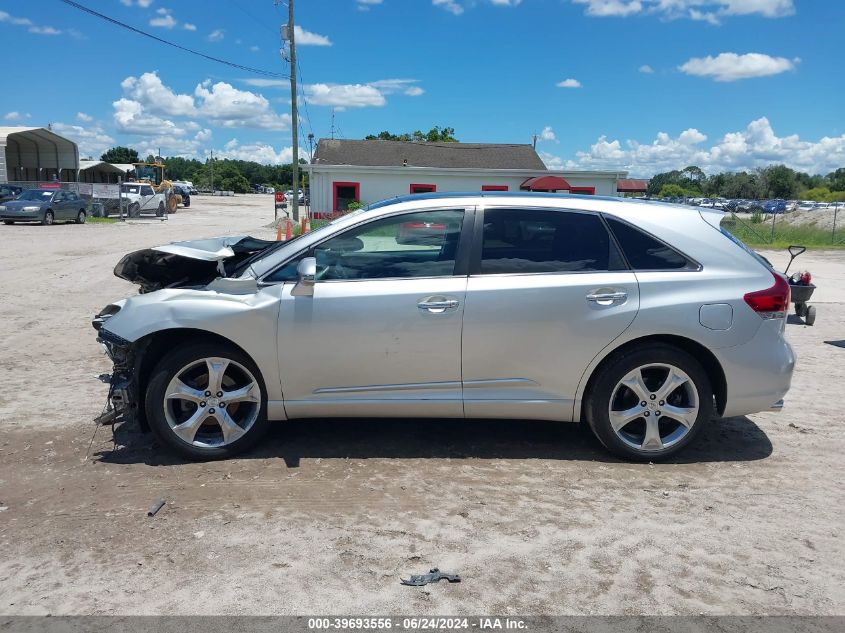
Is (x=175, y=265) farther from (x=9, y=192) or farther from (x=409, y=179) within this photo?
(x=9, y=192)

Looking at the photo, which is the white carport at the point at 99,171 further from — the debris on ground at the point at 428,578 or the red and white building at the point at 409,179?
the debris on ground at the point at 428,578

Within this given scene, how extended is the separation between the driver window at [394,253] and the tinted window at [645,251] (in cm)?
111

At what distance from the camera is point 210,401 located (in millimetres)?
4504

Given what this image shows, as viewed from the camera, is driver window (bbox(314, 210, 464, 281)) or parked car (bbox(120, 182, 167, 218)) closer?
driver window (bbox(314, 210, 464, 281))

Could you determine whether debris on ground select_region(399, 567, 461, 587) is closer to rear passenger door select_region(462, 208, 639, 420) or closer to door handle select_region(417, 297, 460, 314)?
rear passenger door select_region(462, 208, 639, 420)

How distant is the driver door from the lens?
14.5 ft

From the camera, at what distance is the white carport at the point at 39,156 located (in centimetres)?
5222

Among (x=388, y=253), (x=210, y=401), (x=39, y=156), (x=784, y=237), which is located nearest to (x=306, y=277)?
(x=388, y=253)

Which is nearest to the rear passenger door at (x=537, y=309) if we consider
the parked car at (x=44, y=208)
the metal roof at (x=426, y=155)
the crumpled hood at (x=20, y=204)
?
the parked car at (x=44, y=208)

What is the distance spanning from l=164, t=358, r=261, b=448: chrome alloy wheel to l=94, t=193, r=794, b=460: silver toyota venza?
0.01m

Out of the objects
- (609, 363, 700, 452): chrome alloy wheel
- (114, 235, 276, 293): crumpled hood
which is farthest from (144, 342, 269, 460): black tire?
(609, 363, 700, 452): chrome alloy wheel

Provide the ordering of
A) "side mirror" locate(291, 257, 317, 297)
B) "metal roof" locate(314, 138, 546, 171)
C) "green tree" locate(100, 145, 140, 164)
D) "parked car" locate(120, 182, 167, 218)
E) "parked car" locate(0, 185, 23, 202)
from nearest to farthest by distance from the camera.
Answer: "side mirror" locate(291, 257, 317, 297), "parked car" locate(0, 185, 23, 202), "parked car" locate(120, 182, 167, 218), "metal roof" locate(314, 138, 546, 171), "green tree" locate(100, 145, 140, 164)

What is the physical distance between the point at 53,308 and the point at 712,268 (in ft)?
30.2

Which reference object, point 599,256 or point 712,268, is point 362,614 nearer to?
point 599,256
